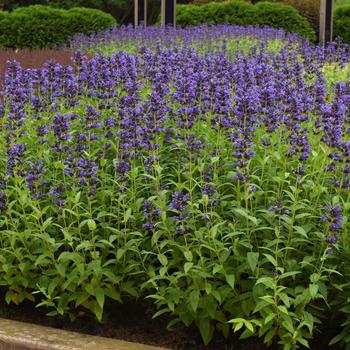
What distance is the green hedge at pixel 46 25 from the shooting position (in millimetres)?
22750

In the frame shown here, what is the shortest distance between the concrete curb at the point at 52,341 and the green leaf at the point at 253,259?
0.69 m

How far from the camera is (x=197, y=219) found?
4754 mm

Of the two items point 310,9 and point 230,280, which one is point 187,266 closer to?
point 230,280

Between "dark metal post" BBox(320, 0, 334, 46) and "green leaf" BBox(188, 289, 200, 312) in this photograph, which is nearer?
"green leaf" BBox(188, 289, 200, 312)

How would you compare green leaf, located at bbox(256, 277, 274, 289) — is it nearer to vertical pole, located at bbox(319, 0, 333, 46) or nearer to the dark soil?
the dark soil

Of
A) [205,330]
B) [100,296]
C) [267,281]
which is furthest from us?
[100,296]

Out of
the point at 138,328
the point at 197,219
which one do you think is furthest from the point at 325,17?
the point at 138,328

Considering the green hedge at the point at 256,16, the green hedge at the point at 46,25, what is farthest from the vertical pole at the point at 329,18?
the green hedge at the point at 46,25

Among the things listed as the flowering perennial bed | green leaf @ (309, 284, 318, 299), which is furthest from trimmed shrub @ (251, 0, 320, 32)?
green leaf @ (309, 284, 318, 299)

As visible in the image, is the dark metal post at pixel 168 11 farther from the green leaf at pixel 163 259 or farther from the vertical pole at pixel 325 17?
the green leaf at pixel 163 259

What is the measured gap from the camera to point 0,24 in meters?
23.3

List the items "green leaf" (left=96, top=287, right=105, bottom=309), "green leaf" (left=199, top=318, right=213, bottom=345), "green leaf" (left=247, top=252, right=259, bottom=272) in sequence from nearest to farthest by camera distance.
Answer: "green leaf" (left=247, top=252, right=259, bottom=272) → "green leaf" (left=199, top=318, right=213, bottom=345) → "green leaf" (left=96, top=287, right=105, bottom=309)

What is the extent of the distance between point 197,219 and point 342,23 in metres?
21.5

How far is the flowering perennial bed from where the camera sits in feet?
14.1
